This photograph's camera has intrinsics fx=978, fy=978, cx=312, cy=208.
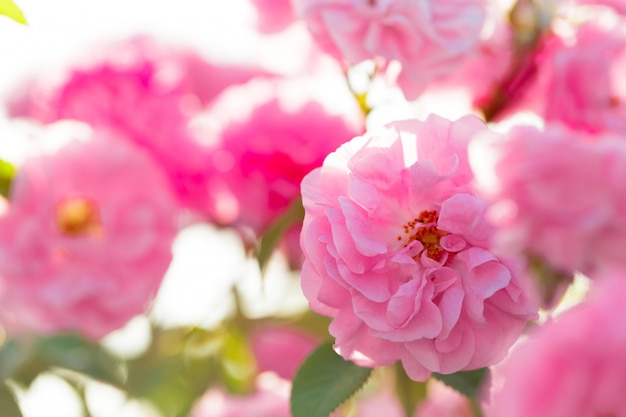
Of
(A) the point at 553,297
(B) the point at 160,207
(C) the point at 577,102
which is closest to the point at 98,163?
(B) the point at 160,207

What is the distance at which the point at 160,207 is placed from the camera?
900 mm

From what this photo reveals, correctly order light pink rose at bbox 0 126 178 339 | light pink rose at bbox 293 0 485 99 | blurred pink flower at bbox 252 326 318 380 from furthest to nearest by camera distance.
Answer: blurred pink flower at bbox 252 326 318 380
light pink rose at bbox 0 126 178 339
light pink rose at bbox 293 0 485 99

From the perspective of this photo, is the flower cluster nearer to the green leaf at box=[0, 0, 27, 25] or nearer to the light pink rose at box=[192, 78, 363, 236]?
the light pink rose at box=[192, 78, 363, 236]

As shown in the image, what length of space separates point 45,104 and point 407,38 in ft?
1.24

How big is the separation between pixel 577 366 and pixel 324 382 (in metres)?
0.29

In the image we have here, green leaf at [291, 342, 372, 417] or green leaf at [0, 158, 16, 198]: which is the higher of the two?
green leaf at [0, 158, 16, 198]

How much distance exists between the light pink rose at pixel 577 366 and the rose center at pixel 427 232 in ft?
0.67

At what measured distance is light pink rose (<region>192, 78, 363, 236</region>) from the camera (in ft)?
2.96

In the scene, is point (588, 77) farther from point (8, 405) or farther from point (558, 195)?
point (8, 405)

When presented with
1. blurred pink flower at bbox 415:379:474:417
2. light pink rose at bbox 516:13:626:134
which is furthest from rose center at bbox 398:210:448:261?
blurred pink flower at bbox 415:379:474:417

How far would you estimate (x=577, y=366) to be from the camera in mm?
344

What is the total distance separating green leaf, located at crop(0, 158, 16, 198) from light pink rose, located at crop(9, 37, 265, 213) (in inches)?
4.5

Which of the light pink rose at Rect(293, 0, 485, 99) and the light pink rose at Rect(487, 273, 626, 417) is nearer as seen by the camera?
the light pink rose at Rect(487, 273, 626, 417)

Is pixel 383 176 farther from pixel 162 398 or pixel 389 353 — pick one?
pixel 162 398
